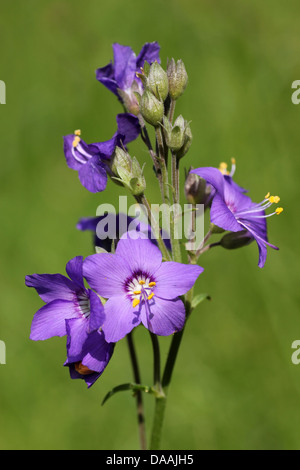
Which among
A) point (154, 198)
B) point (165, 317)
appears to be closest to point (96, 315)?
point (165, 317)

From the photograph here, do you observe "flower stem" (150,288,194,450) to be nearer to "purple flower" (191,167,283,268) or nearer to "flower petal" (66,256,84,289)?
"purple flower" (191,167,283,268)

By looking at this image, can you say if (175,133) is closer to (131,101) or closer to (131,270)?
(131,101)

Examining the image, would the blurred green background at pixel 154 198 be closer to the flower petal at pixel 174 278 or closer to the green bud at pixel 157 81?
the flower petal at pixel 174 278

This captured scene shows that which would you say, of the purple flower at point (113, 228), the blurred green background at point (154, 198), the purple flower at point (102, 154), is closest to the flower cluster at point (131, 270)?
the purple flower at point (102, 154)

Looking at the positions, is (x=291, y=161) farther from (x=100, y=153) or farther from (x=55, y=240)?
(x=100, y=153)

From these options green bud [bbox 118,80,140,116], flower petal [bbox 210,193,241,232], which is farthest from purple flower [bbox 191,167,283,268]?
green bud [bbox 118,80,140,116]
